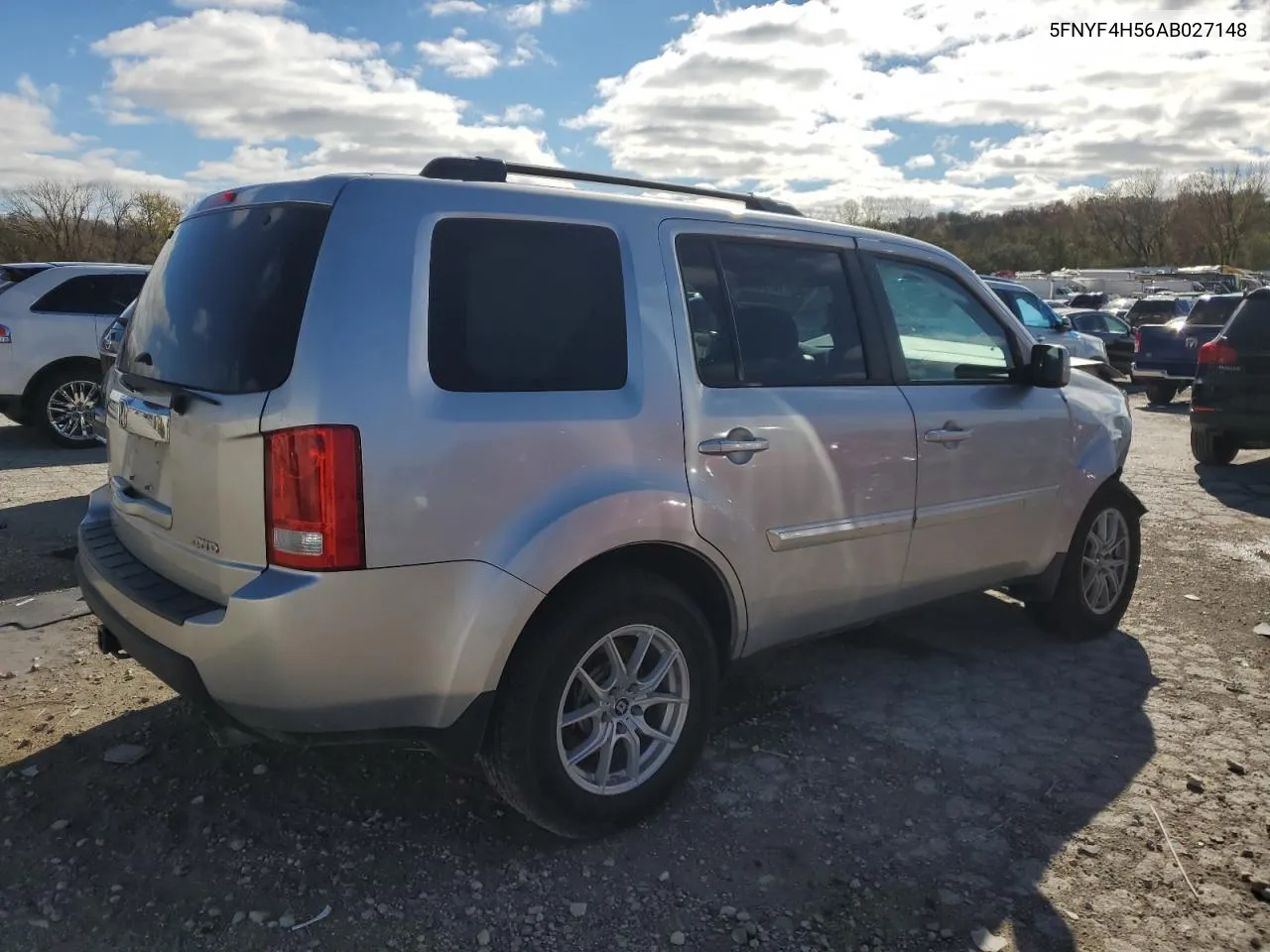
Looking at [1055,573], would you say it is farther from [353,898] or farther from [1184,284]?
[1184,284]

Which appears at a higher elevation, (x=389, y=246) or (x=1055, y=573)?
(x=389, y=246)

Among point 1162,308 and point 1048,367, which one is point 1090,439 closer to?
point 1048,367

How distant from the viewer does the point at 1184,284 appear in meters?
48.5

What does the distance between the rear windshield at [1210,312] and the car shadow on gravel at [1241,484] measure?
6.05 m

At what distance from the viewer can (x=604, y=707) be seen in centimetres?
305

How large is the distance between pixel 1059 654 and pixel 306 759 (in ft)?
11.2

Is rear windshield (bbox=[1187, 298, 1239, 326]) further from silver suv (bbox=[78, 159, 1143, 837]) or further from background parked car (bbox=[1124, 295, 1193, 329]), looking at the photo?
silver suv (bbox=[78, 159, 1143, 837])

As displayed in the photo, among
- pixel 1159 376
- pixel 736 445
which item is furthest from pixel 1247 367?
pixel 736 445

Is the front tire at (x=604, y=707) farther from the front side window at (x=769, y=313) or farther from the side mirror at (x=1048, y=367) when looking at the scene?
the side mirror at (x=1048, y=367)

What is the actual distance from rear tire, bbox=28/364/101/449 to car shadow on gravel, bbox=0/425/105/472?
12cm

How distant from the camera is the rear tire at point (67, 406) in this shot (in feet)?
32.0

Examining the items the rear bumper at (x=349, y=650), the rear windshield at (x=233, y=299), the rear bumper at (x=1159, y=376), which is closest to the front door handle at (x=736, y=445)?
the rear bumper at (x=349, y=650)

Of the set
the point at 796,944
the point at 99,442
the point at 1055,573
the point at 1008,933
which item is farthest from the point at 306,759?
the point at 99,442

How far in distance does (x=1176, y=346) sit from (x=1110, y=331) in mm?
5684
